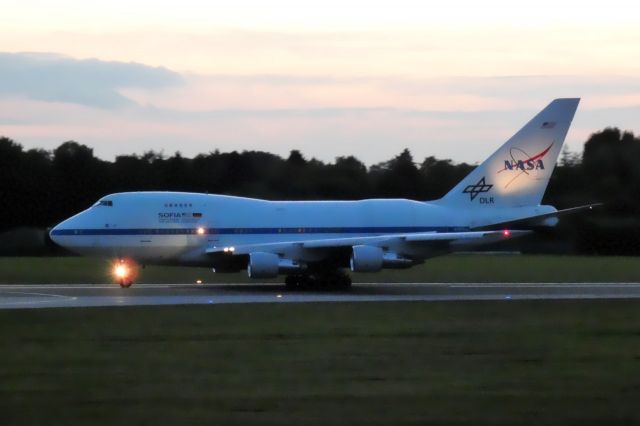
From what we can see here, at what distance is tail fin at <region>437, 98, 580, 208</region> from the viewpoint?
33656mm

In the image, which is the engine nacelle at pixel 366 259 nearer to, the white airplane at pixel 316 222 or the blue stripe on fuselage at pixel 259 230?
the white airplane at pixel 316 222

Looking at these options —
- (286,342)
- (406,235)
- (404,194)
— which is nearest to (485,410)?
(286,342)

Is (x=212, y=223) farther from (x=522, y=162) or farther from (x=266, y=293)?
(x=522, y=162)

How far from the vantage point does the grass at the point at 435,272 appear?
3806 cm

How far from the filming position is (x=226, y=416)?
10.4 meters

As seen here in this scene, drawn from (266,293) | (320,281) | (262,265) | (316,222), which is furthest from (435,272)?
(266,293)

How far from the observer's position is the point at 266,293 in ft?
99.1

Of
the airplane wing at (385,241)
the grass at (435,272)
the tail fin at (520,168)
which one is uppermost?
the tail fin at (520,168)

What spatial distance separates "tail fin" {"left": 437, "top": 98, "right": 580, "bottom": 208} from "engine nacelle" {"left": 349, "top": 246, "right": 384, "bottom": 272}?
4574 millimetres

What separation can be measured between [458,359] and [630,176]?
1738 inches

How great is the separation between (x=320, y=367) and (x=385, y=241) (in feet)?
56.5

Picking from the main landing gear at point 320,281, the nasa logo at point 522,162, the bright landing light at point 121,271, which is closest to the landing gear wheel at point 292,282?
the main landing gear at point 320,281

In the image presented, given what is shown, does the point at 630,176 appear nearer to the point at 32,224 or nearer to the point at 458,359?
the point at 32,224

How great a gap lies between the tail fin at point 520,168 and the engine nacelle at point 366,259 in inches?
180
